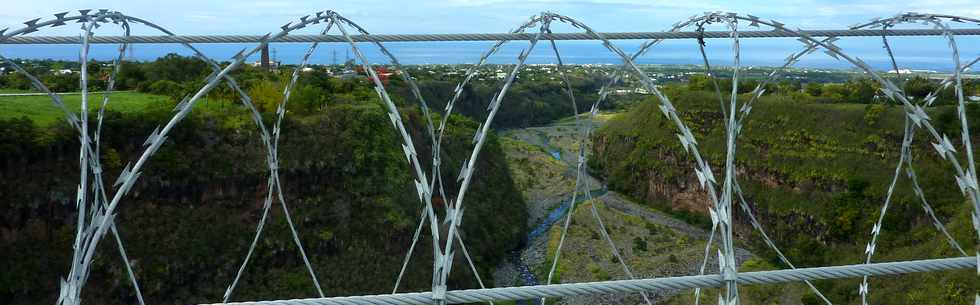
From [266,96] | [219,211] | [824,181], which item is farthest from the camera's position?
[824,181]

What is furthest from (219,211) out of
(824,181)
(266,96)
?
(824,181)

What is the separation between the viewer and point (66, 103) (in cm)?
2283

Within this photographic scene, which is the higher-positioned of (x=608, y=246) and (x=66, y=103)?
(x=66, y=103)

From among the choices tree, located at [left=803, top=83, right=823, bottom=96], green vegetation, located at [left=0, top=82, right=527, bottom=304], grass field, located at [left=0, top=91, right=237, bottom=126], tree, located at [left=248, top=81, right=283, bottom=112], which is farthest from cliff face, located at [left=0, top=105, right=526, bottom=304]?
tree, located at [left=803, top=83, right=823, bottom=96]

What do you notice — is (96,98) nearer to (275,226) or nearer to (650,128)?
(275,226)

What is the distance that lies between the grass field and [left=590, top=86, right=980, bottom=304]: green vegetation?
77.3 ft

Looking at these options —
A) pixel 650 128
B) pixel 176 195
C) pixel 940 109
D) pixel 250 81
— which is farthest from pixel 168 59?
pixel 940 109

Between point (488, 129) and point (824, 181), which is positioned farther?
point (824, 181)

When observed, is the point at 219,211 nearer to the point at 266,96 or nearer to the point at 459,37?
the point at 266,96

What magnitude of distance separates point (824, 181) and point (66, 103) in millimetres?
34395

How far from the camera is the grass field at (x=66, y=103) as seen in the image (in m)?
21.0

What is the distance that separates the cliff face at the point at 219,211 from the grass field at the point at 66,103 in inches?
75.0

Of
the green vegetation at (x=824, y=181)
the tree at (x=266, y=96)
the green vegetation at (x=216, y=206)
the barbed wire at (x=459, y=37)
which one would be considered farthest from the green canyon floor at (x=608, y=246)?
the tree at (x=266, y=96)

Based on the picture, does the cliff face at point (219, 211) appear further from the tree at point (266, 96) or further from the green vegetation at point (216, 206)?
the tree at point (266, 96)
